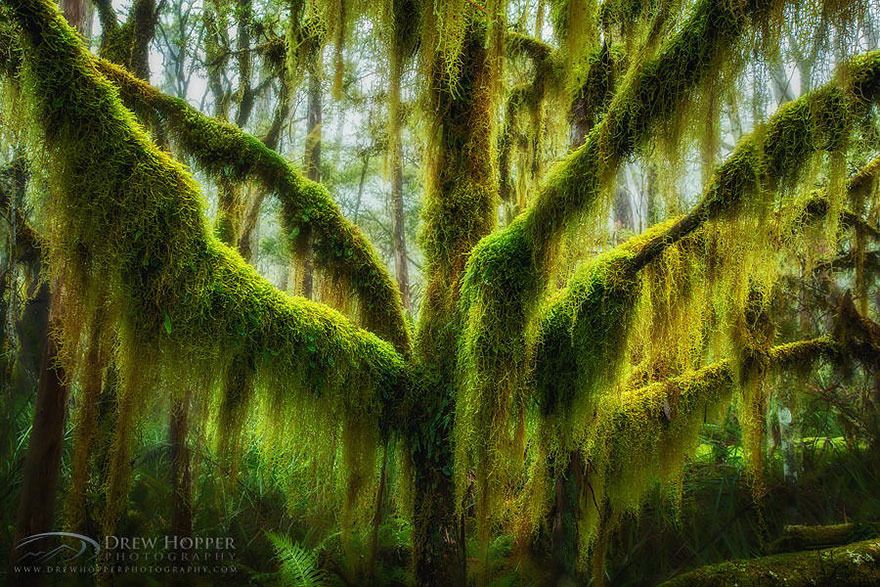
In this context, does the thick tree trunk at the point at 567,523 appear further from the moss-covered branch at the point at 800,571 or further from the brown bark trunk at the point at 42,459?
the brown bark trunk at the point at 42,459

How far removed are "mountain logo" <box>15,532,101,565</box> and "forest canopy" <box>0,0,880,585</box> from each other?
0.09 ft

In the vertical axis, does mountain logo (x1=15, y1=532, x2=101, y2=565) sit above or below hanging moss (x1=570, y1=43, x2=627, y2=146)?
below

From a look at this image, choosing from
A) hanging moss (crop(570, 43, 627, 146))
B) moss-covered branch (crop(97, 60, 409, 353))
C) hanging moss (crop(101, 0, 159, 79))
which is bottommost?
moss-covered branch (crop(97, 60, 409, 353))

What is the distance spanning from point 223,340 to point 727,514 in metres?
5.37

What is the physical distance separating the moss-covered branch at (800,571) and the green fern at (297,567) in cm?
274

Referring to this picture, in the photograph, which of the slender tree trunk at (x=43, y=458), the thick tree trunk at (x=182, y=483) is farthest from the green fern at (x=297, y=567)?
the slender tree trunk at (x=43, y=458)

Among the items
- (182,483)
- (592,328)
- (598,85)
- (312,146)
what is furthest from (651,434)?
(312,146)

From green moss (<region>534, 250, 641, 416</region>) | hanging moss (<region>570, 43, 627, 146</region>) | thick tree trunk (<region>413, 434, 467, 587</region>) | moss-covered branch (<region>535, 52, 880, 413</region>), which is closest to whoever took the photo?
moss-covered branch (<region>535, 52, 880, 413</region>)

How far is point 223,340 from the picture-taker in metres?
2.91

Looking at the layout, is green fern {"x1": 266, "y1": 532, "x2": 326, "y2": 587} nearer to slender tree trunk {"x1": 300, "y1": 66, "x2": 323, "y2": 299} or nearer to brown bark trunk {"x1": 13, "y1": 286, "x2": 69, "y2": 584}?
brown bark trunk {"x1": 13, "y1": 286, "x2": 69, "y2": 584}

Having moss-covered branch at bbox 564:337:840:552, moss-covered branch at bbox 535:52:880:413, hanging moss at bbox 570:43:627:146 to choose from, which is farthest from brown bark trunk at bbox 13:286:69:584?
hanging moss at bbox 570:43:627:146

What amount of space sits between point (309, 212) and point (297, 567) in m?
2.66

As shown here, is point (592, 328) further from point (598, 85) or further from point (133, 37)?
point (133, 37)

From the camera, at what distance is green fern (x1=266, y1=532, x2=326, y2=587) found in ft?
13.6
